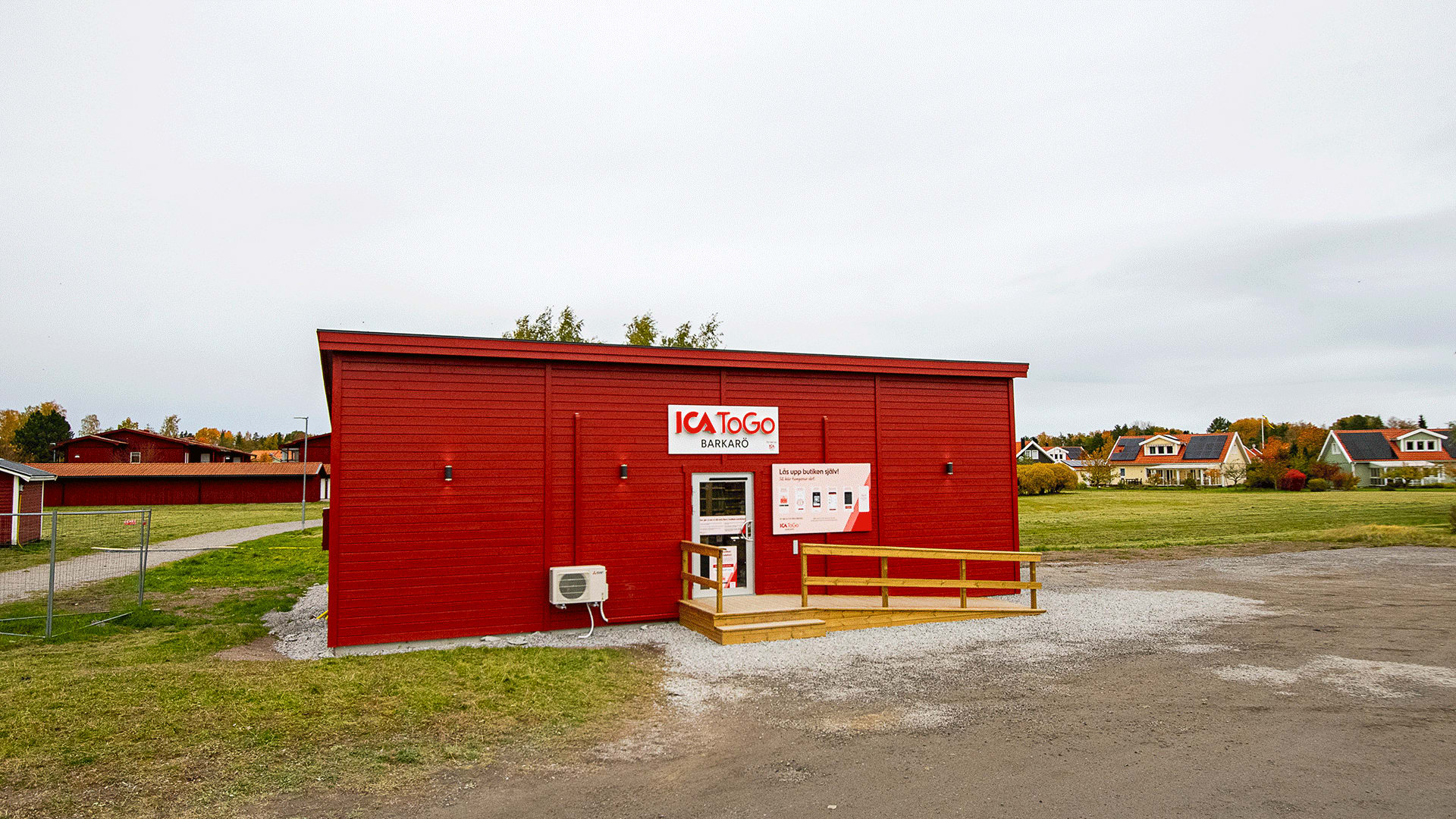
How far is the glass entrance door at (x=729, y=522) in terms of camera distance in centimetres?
1161

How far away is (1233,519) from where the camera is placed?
33.2 metres

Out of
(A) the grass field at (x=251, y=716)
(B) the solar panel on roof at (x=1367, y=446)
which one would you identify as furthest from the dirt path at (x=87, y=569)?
(B) the solar panel on roof at (x=1367, y=446)

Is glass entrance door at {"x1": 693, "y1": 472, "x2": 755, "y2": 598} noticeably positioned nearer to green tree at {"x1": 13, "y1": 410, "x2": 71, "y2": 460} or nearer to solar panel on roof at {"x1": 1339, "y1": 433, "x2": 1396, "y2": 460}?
solar panel on roof at {"x1": 1339, "y1": 433, "x2": 1396, "y2": 460}

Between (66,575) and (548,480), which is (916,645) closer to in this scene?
(548,480)

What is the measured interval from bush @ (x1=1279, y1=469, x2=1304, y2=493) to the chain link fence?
6215 cm

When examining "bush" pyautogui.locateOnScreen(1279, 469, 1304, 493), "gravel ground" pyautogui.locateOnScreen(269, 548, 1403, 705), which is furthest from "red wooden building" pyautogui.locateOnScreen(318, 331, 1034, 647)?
"bush" pyautogui.locateOnScreen(1279, 469, 1304, 493)

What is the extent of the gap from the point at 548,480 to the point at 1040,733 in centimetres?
660

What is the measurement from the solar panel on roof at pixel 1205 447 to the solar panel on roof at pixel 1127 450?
5.33 metres

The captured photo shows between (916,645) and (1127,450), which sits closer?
(916,645)

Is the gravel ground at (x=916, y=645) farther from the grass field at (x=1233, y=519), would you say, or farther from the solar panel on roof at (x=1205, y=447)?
the solar panel on roof at (x=1205, y=447)

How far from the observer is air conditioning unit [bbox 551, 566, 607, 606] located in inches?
405

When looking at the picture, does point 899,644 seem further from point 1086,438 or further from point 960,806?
point 1086,438

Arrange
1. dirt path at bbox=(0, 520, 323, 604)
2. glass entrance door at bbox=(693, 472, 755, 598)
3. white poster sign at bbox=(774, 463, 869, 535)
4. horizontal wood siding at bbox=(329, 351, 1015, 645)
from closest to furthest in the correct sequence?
horizontal wood siding at bbox=(329, 351, 1015, 645), glass entrance door at bbox=(693, 472, 755, 598), white poster sign at bbox=(774, 463, 869, 535), dirt path at bbox=(0, 520, 323, 604)

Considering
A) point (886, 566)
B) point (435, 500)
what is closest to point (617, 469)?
point (435, 500)
